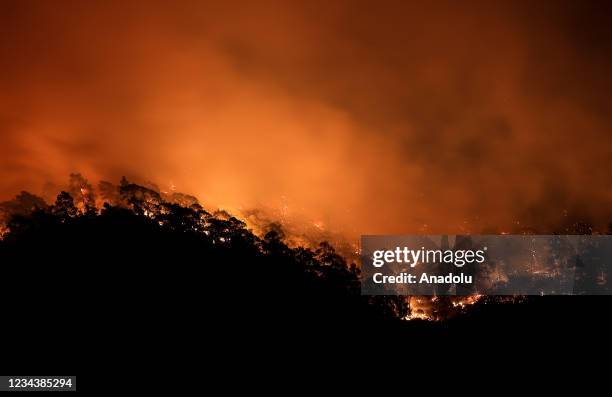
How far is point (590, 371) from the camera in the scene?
17797 millimetres

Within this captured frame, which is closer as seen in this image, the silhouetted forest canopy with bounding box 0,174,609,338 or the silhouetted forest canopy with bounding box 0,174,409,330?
the silhouetted forest canopy with bounding box 0,174,609,338

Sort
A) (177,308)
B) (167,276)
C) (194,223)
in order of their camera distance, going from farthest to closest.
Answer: (194,223)
(167,276)
(177,308)

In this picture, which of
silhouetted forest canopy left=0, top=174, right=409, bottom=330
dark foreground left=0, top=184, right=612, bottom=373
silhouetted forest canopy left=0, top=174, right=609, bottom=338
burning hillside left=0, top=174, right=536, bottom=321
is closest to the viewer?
dark foreground left=0, top=184, right=612, bottom=373

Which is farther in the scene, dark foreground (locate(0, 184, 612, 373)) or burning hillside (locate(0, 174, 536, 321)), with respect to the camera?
burning hillside (locate(0, 174, 536, 321))

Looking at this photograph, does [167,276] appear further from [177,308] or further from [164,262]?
[177,308]

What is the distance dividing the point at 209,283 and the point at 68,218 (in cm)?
1117

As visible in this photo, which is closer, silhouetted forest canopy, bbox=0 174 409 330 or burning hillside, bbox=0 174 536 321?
silhouetted forest canopy, bbox=0 174 409 330

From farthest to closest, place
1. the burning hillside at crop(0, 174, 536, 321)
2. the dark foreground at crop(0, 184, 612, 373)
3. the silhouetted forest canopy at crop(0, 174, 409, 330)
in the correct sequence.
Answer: the burning hillside at crop(0, 174, 536, 321) → the silhouetted forest canopy at crop(0, 174, 409, 330) → the dark foreground at crop(0, 184, 612, 373)

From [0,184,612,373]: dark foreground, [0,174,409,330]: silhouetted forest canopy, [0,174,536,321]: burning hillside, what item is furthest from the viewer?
[0,174,536,321]: burning hillside

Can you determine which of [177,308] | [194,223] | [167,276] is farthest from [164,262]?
[194,223]

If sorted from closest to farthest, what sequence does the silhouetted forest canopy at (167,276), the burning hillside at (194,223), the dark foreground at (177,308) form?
the dark foreground at (177,308), the silhouetted forest canopy at (167,276), the burning hillside at (194,223)

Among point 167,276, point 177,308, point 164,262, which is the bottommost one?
point 177,308

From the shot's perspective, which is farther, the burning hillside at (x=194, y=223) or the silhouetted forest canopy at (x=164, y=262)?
the burning hillside at (x=194, y=223)

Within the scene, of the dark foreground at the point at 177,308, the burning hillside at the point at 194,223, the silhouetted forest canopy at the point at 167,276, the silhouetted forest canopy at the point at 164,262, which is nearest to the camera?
the dark foreground at the point at 177,308
